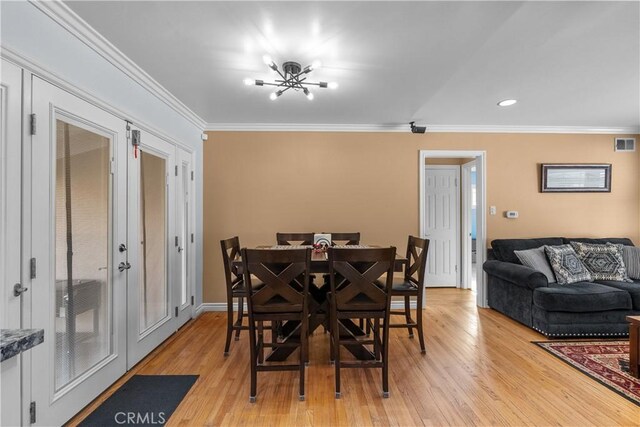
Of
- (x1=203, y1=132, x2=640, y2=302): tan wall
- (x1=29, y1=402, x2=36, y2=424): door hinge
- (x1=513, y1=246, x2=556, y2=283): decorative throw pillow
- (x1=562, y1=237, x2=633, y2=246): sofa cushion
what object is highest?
(x1=203, y1=132, x2=640, y2=302): tan wall

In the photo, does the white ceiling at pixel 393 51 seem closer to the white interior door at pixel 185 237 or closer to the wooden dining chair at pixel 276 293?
the white interior door at pixel 185 237

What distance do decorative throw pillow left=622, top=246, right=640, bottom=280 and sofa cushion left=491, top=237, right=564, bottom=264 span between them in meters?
0.62

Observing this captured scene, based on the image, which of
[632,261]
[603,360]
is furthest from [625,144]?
[603,360]

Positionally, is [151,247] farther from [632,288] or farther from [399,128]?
[632,288]

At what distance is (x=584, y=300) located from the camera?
2941 mm

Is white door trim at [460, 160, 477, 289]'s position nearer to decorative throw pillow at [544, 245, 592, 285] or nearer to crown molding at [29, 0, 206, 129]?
decorative throw pillow at [544, 245, 592, 285]

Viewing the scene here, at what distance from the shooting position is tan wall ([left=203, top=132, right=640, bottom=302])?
4016mm

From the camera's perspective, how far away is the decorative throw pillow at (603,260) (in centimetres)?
340

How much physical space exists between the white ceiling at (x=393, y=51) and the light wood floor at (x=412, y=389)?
7.96 ft

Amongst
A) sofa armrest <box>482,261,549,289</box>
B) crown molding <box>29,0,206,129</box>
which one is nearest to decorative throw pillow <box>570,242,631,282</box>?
sofa armrest <box>482,261,549,289</box>

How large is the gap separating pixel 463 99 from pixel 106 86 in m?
3.21

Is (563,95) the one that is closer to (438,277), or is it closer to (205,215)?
(438,277)

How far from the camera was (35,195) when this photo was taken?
160 cm
